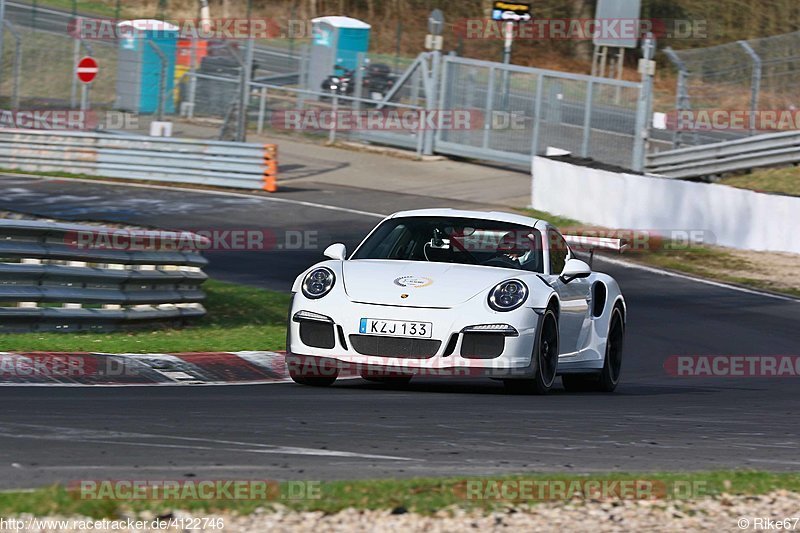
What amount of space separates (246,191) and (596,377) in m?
17.0

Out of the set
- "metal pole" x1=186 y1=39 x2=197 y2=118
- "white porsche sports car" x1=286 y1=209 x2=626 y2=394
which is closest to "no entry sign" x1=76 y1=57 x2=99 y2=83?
"metal pole" x1=186 y1=39 x2=197 y2=118

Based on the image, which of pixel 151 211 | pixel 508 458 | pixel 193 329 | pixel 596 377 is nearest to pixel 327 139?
pixel 151 211

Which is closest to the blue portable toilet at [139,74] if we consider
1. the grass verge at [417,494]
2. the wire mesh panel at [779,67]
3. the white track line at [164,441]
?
the wire mesh panel at [779,67]

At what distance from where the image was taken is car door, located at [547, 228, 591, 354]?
930 centimetres

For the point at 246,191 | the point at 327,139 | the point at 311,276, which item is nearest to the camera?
the point at 311,276

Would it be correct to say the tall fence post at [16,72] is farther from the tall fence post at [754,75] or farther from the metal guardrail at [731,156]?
the tall fence post at [754,75]

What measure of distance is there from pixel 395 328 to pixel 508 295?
0.73m

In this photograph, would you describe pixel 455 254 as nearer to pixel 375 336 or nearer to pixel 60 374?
pixel 375 336

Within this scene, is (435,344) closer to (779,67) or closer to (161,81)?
(779,67)

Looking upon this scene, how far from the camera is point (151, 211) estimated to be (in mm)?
22828

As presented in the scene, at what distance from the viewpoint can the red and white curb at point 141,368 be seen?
8930 millimetres

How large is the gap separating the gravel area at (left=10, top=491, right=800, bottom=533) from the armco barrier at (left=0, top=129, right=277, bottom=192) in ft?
70.9

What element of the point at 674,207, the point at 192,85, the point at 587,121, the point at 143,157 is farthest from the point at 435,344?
the point at 192,85

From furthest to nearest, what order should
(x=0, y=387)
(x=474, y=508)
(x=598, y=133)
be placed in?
(x=598, y=133), (x=0, y=387), (x=474, y=508)
